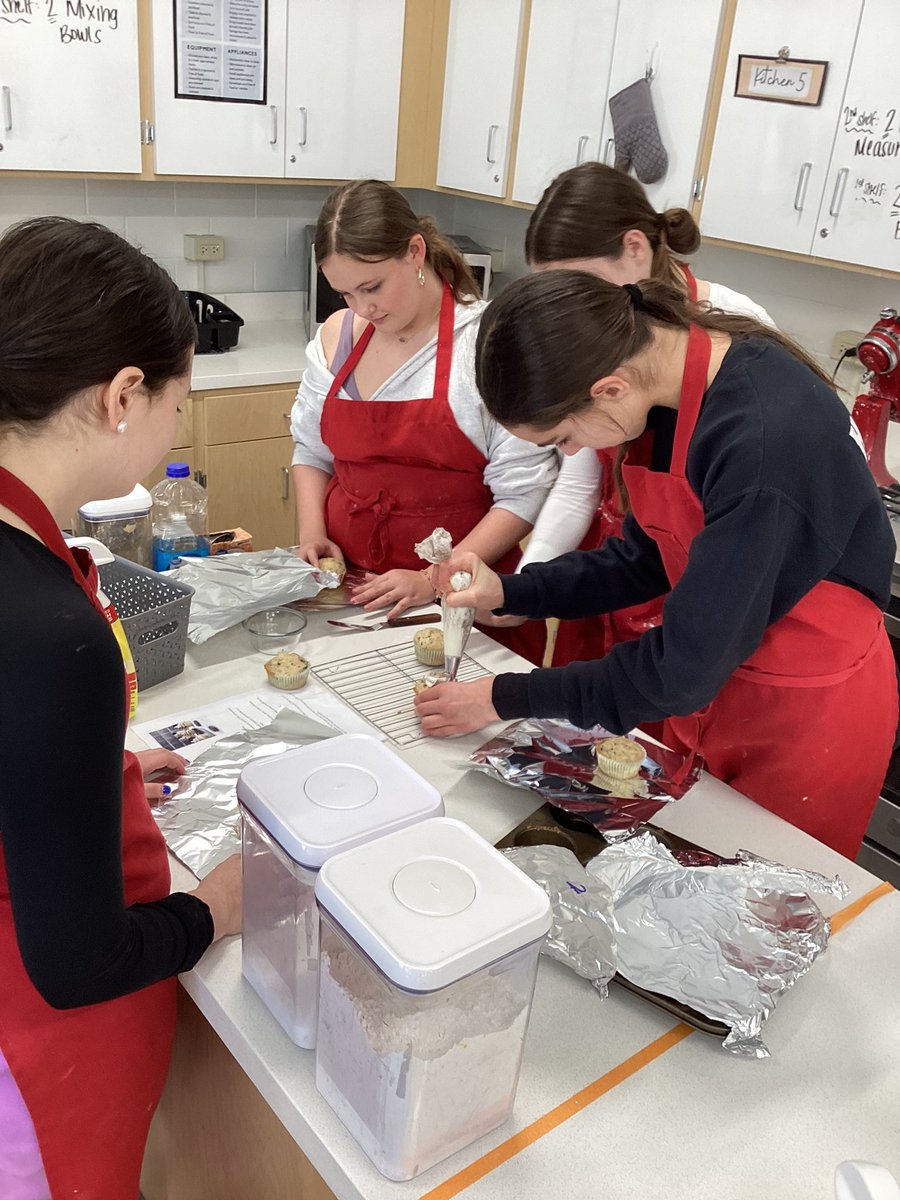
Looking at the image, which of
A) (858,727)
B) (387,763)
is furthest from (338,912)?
(858,727)

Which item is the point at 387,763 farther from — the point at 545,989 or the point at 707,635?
the point at 707,635

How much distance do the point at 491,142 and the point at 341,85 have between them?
532mm

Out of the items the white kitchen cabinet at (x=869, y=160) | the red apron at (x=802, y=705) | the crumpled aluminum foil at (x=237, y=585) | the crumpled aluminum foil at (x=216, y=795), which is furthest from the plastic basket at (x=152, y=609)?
the white kitchen cabinet at (x=869, y=160)

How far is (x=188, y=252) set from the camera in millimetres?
3545

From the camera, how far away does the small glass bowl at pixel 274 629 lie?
1590mm

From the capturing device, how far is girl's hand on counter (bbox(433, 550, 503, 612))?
1.48m

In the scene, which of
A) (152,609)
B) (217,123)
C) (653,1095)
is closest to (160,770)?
(152,609)

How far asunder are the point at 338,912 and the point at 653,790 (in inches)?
24.4

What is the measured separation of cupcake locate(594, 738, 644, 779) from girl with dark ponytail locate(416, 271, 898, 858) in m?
0.03

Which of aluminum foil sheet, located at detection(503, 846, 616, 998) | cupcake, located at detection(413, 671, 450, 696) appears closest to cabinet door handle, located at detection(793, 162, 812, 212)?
cupcake, located at detection(413, 671, 450, 696)

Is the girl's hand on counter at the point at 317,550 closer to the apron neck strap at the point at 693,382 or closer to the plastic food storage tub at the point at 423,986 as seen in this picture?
the apron neck strap at the point at 693,382

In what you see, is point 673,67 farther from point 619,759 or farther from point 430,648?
point 619,759

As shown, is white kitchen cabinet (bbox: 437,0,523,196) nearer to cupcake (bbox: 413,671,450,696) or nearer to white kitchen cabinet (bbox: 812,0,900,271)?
white kitchen cabinet (bbox: 812,0,900,271)

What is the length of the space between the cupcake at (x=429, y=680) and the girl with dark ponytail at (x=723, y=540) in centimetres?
8
